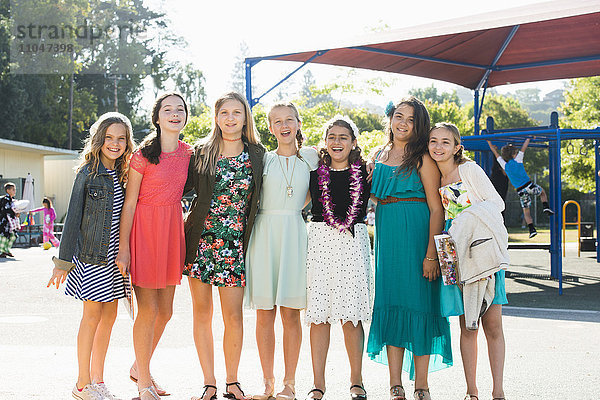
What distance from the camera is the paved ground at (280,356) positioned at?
4.93 m

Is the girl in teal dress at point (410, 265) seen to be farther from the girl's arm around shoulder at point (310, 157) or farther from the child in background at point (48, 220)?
the child in background at point (48, 220)

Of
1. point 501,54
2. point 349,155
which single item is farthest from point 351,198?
point 501,54

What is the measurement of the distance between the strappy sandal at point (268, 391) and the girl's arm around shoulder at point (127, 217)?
1.25 m

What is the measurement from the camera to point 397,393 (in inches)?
178

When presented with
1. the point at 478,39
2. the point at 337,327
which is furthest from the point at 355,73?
the point at 337,327

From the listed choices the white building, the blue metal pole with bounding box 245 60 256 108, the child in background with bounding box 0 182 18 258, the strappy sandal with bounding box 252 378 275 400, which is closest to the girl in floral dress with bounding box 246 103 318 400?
the strappy sandal with bounding box 252 378 275 400

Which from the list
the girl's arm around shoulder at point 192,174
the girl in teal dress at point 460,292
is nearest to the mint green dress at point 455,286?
the girl in teal dress at point 460,292

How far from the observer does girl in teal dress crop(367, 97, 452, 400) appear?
4590 millimetres

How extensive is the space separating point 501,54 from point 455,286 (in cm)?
1100

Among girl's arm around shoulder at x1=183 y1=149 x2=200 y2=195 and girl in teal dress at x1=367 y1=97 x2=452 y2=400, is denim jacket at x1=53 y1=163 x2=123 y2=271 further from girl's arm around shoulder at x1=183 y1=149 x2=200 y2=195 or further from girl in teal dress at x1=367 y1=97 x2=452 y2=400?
girl in teal dress at x1=367 y1=97 x2=452 y2=400

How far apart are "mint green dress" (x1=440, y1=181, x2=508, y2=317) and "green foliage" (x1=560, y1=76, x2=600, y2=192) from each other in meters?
26.1

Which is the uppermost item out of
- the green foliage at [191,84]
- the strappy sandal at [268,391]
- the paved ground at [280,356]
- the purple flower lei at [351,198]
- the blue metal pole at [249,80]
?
the green foliage at [191,84]

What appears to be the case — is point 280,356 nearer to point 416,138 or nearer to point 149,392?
point 149,392

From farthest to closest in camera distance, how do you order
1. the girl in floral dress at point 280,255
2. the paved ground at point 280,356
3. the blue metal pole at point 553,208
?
the blue metal pole at point 553,208, the paved ground at point 280,356, the girl in floral dress at point 280,255
